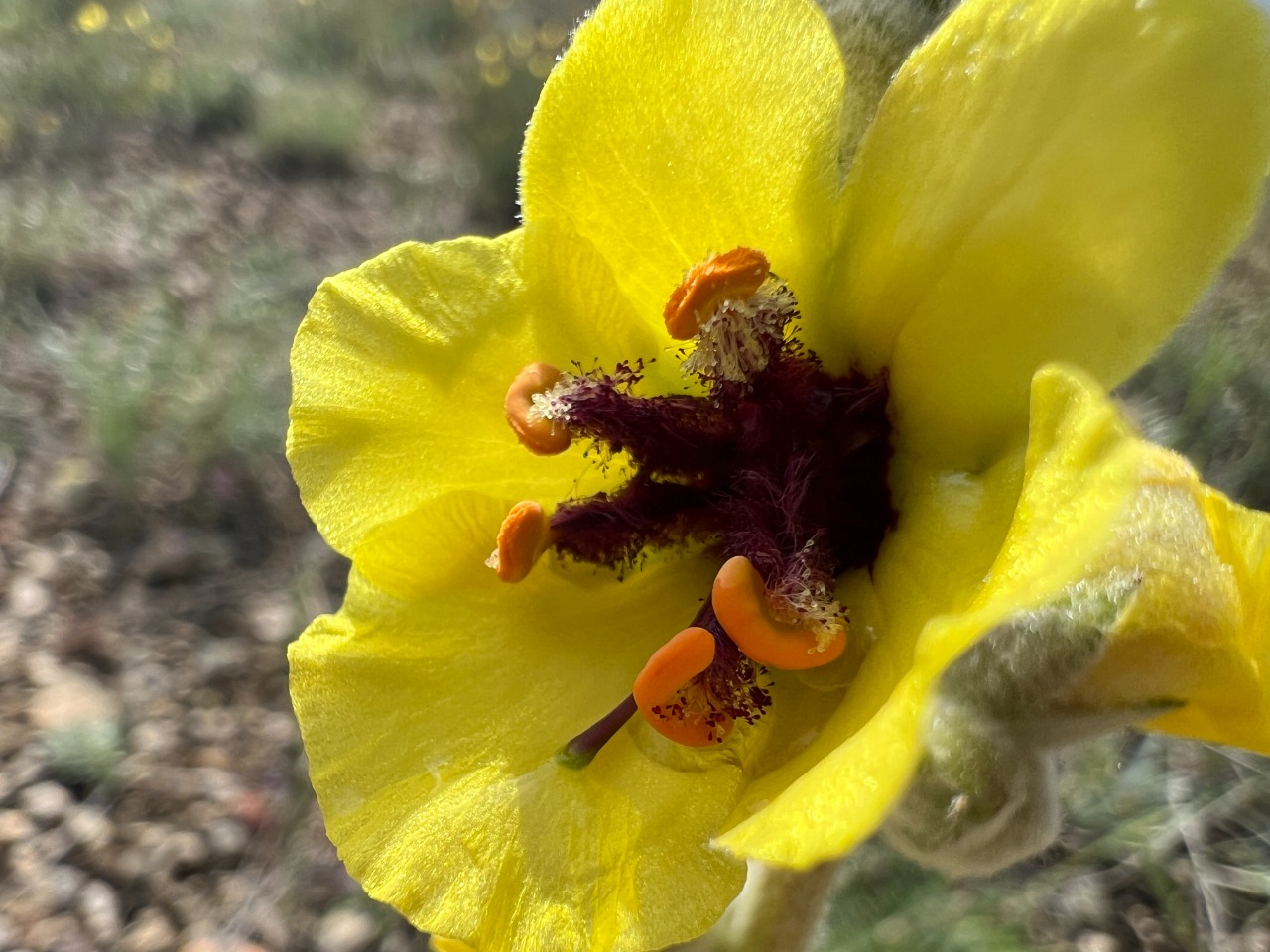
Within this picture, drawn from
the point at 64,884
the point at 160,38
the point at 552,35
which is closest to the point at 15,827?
the point at 64,884

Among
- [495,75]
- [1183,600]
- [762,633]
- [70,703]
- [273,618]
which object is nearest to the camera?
[1183,600]

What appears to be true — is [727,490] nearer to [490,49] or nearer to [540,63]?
[540,63]

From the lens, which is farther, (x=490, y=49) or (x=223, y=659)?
(x=490, y=49)

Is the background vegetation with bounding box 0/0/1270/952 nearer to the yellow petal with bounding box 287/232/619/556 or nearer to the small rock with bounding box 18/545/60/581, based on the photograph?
the small rock with bounding box 18/545/60/581

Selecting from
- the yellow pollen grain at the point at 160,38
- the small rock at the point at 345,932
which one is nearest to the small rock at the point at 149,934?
the small rock at the point at 345,932

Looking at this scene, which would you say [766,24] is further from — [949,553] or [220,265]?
[220,265]

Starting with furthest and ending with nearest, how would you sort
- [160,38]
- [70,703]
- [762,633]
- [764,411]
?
[160,38] < [70,703] < [764,411] < [762,633]

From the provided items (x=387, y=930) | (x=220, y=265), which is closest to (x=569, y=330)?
(x=387, y=930)

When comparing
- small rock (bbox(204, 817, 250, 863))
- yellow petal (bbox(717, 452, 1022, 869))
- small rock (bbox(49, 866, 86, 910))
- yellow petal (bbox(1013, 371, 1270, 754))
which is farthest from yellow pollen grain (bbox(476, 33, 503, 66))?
yellow petal (bbox(1013, 371, 1270, 754))
